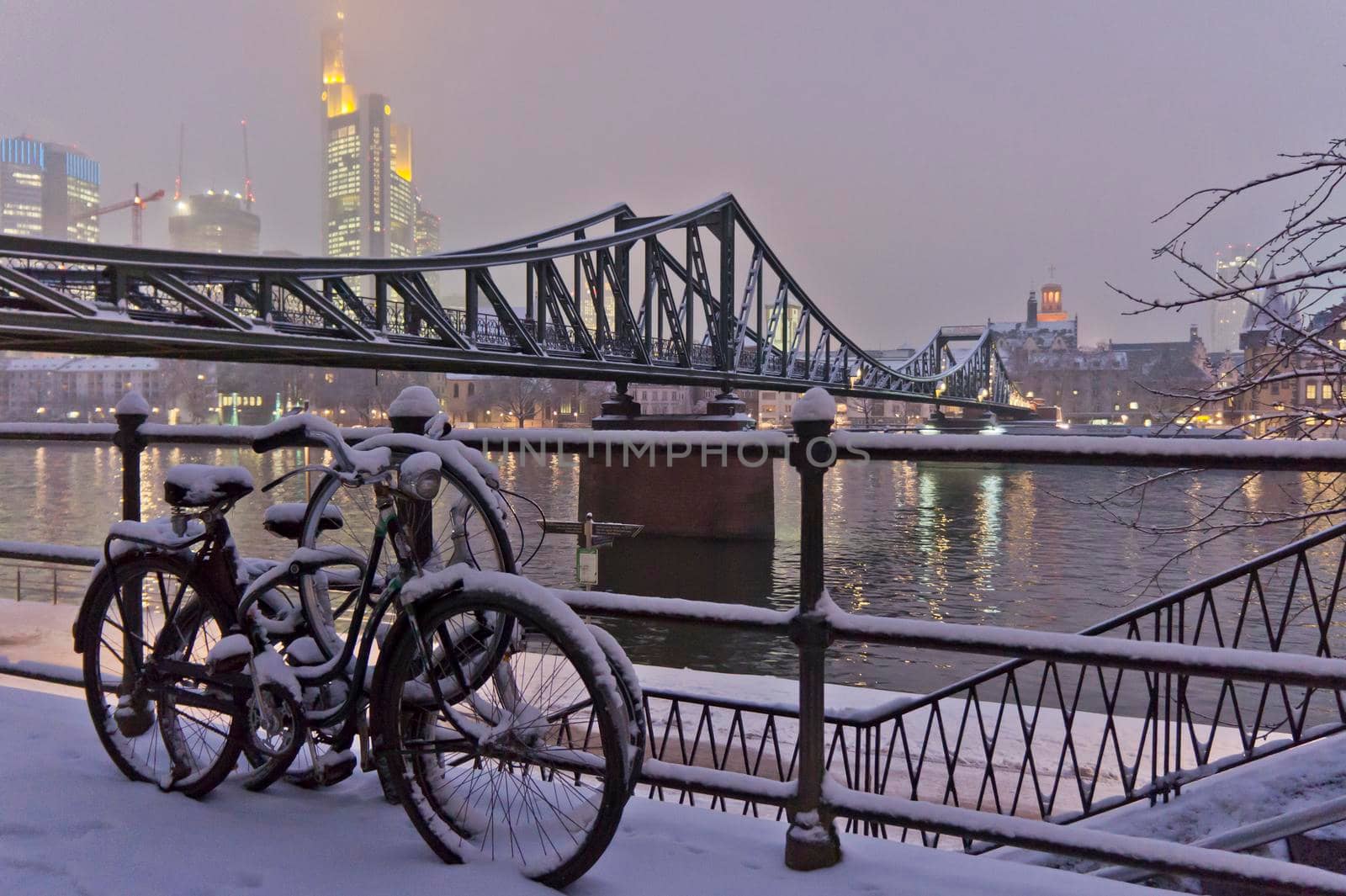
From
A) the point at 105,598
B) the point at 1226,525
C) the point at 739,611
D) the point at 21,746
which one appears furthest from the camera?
the point at 1226,525

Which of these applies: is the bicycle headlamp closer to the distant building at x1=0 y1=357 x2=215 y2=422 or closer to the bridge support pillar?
the bridge support pillar

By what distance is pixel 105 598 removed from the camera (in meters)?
2.93

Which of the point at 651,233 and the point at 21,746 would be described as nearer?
the point at 21,746

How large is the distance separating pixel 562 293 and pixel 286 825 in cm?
3071

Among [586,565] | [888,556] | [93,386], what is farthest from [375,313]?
[93,386]

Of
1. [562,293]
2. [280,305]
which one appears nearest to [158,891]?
[280,305]

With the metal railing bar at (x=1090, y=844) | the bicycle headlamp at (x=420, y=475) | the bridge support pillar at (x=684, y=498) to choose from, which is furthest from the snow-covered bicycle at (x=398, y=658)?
the bridge support pillar at (x=684, y=498)

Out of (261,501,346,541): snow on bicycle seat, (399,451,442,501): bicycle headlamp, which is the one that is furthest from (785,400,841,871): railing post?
(261,501,346,541): snow on bicycle seat

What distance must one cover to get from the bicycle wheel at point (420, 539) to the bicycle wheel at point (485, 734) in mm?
150

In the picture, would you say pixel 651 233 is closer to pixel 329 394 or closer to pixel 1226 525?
pixel 1226 525

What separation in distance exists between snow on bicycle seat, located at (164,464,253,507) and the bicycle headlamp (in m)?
0.65

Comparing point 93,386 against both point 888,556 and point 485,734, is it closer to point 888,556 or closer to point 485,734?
point 888,556

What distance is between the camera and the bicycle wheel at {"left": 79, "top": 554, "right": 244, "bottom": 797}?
2787mm

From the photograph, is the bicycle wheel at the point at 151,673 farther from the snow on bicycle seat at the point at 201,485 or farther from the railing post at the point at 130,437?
the railing post at the point at 130,437
